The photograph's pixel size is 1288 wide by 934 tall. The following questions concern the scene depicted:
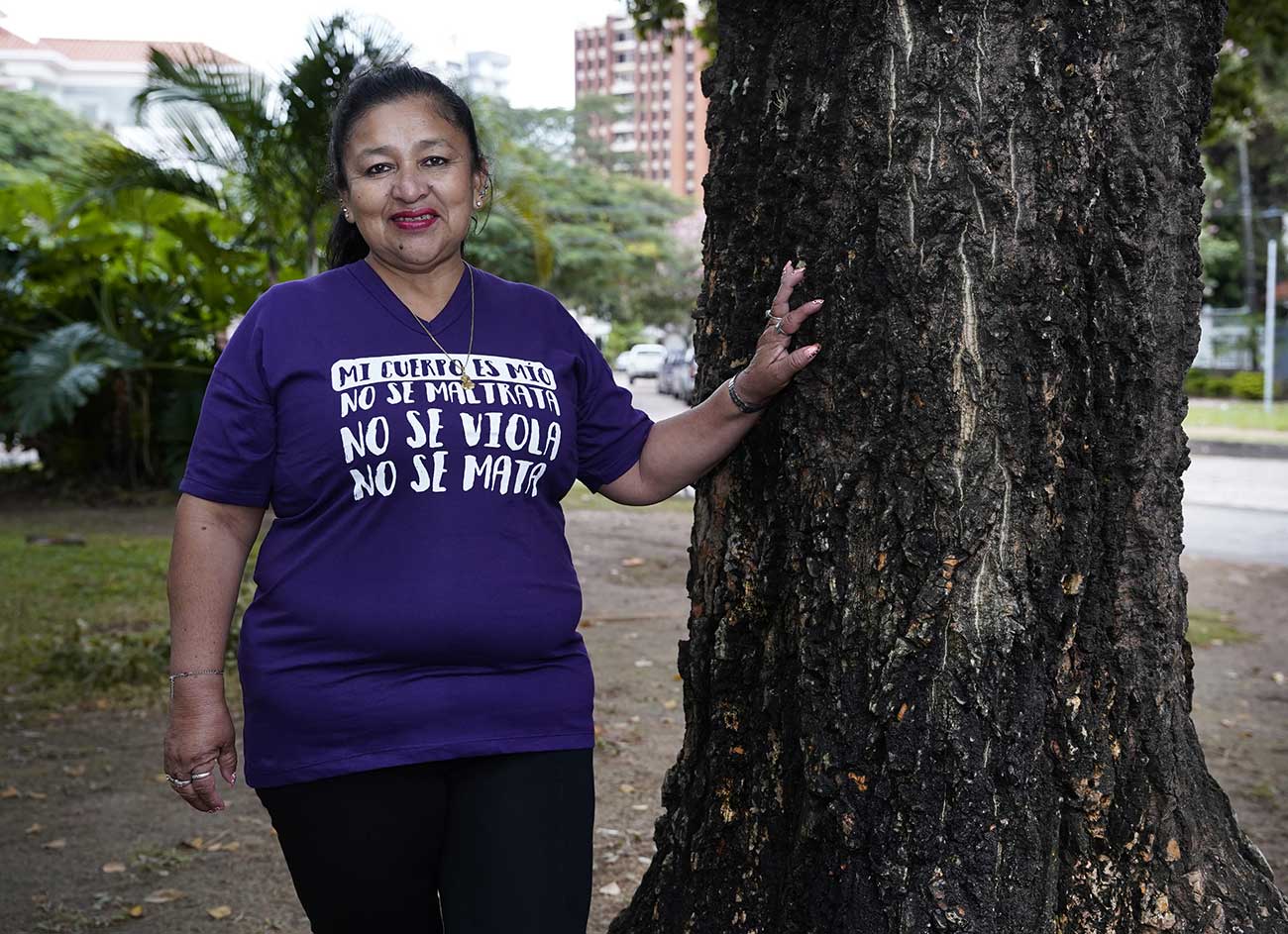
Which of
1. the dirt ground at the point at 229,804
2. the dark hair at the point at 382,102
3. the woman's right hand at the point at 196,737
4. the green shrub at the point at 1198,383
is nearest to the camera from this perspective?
the woman's right hand at the point at 196,737

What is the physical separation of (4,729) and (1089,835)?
15.7ft

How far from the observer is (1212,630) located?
301 inches

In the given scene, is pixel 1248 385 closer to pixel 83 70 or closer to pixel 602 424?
pixel 602 424

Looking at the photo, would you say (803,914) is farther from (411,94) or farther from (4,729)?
(4,729)

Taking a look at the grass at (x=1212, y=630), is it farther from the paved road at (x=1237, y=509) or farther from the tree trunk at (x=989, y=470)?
the tree trunk at (x=989, y=470)

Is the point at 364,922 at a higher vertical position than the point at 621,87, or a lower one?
lower

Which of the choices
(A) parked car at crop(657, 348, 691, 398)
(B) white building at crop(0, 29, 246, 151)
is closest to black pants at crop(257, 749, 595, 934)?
(A) parked car at crop(657, 348, 691, 398)

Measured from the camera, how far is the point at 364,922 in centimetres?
220

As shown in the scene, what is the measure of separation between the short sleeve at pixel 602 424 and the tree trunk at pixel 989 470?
303 millimetres

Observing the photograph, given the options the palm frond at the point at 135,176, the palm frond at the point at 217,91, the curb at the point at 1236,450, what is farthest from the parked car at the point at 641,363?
the palm frond at the point at 217,91

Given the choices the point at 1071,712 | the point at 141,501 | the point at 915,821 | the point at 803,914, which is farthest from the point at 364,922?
the point at 141,501

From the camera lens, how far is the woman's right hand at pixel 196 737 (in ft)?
7.25

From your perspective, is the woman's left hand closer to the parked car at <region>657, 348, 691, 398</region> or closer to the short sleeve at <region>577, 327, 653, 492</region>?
the short sleeve at <region>577, 327, 653, 492</region>

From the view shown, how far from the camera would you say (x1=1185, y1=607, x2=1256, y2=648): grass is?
737 cm
